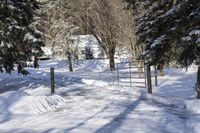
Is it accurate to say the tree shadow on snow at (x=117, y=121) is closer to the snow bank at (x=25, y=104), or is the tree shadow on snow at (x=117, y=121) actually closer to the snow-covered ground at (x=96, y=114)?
the snow-covered ground at (x=96, y=114)

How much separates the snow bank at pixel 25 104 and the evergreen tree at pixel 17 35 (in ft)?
14.7

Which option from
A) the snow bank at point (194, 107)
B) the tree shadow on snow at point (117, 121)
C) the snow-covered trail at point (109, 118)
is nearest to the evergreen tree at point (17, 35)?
the snow-covered trail at point (109, 118)

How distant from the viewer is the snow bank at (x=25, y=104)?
1302cm

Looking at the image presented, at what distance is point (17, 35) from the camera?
Answer: 62.3ft

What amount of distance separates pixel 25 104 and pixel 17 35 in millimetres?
5978

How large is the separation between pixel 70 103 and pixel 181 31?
4573 mm

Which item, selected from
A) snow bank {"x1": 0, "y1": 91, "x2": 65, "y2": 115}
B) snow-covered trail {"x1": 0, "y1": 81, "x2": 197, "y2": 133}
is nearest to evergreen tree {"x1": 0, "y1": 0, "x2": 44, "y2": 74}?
snow bank {"x1": 0, "y1": 91, "x2": 65, "y2": 115}

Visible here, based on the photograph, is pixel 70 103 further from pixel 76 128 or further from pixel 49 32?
pixel 49 32

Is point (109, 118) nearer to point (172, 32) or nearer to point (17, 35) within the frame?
point (172, 32)

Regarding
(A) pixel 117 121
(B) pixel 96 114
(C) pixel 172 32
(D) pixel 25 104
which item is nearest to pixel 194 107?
(C) pixel 172 32

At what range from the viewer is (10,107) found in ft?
43.7

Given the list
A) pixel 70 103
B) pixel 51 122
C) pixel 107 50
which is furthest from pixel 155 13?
pixel 107 50

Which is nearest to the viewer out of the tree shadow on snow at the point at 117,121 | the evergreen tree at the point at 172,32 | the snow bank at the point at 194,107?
the tree shadow on snow at the point at 117,121

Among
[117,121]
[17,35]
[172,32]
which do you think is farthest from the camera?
[17,35]
